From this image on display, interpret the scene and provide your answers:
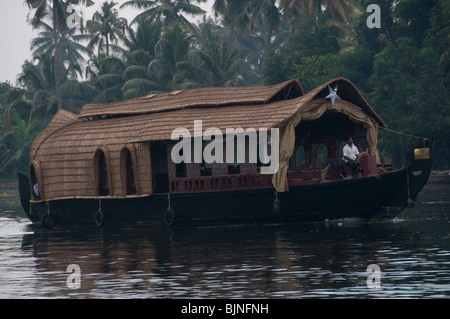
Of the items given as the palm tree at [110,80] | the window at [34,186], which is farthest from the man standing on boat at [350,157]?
the palm tree at [110,80]

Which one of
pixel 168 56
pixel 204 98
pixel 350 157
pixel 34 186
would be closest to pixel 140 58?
pixel 168 56

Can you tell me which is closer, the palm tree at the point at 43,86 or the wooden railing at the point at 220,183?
the wooden railing at the point at 220,183

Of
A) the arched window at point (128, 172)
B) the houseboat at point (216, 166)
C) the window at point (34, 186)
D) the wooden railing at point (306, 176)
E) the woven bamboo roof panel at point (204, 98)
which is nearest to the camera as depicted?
the houseboat at point (216, 166)

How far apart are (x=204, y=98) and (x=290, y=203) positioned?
4032 millimetres

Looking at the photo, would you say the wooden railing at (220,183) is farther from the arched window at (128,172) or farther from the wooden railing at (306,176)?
the arched window at (128,172)

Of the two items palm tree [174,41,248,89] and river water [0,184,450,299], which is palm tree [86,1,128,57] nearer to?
palm tree [174,41,248,89]

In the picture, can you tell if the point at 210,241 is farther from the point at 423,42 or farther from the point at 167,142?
the point at 423,42

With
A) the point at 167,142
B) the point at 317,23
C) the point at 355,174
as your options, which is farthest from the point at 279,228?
the point at 317,23

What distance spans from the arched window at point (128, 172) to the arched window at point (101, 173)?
0.47 m

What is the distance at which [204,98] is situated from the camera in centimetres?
2212

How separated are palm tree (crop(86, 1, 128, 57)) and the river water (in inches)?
1375

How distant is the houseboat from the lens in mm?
19734

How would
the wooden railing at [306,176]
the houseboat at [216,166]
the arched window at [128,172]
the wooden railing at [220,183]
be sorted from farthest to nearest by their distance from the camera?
the arched window at [128,172], the wooden railing at [220,183], the wooden railing at [306,176], the houseboat at [216,166]

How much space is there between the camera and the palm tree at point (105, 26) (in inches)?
2176
